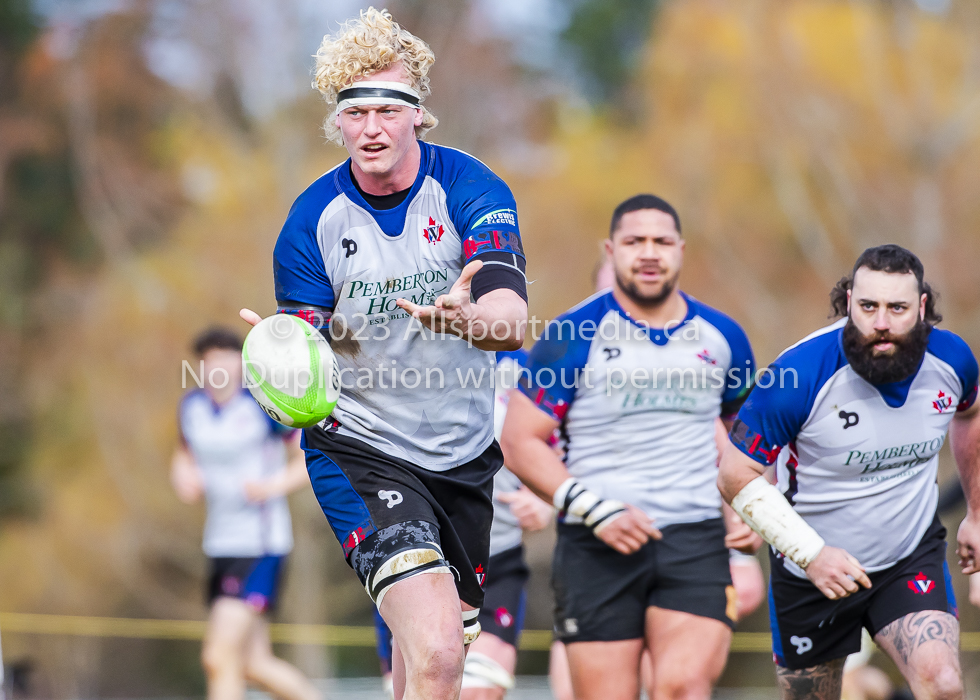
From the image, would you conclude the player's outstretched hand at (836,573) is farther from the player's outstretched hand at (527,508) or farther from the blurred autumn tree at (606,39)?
the blurred autumn tree at (606,39)

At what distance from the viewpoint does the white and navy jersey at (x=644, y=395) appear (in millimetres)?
5156

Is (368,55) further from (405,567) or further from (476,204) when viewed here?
(405,567)

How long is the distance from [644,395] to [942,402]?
1321 mm

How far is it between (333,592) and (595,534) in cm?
1197

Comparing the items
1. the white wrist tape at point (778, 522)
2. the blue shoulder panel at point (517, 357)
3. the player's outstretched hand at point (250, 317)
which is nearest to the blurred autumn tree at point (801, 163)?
the blue shoulder panel at point (517, 357)

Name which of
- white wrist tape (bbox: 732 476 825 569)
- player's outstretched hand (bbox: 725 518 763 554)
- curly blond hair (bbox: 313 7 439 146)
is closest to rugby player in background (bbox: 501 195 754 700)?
player's outstretched hand (bbox: 725 518 763 554)

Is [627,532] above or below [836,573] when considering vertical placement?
above

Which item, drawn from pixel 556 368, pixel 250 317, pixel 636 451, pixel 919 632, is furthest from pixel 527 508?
pixel 250 317

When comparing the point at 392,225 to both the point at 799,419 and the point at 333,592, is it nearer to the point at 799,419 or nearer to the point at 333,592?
the point at 799,419

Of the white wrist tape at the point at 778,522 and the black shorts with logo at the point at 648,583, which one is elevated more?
the white wrist tape at the point at 778,522

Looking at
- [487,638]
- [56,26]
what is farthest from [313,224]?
[56,26]

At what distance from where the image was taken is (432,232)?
12.6 ft

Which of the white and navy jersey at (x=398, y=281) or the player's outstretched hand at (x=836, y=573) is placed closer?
the white and navy jersey at (x=398, y=281)

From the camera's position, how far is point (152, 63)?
17.2m
